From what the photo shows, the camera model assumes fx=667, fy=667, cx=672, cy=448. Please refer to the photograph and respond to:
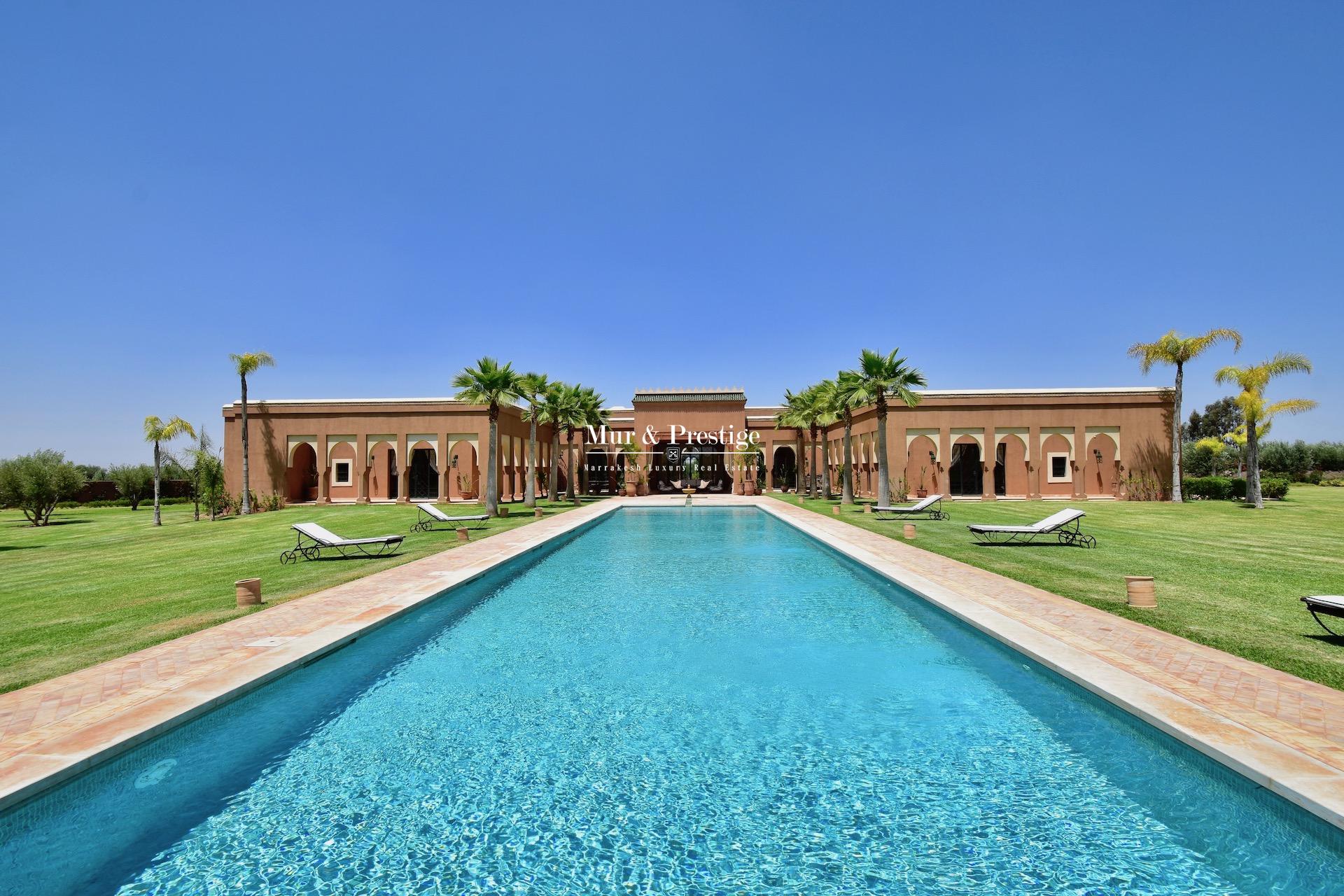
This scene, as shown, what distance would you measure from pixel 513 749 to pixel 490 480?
19.6m

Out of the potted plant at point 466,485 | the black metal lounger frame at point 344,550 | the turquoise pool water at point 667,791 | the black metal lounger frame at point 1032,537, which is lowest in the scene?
the turquoise pool water at point 667,791

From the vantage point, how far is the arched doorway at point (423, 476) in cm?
3173

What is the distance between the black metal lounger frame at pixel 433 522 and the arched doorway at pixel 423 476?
949 cm

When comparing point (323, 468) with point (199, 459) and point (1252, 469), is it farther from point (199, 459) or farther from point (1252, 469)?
point (1252, 469)

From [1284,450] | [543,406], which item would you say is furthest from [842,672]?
[1284,450]

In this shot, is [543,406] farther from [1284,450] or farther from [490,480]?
[1284,450]

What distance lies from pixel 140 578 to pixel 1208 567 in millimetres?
16280

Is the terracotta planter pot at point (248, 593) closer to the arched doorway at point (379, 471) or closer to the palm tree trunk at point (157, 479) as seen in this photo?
the arched doorway at point (379, 471)

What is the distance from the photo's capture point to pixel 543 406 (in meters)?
27.8

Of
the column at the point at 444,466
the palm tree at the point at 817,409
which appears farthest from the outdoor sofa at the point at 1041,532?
the column at the point at 444,466

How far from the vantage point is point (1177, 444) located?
1040 inches

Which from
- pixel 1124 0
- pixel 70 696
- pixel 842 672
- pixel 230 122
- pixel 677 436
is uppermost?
pixel 1124 0

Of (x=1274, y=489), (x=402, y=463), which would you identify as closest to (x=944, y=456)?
(x=1274, y=489)

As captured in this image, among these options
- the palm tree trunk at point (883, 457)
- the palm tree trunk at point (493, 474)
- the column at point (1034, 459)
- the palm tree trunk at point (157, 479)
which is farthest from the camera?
the column at point (1034, 459)
